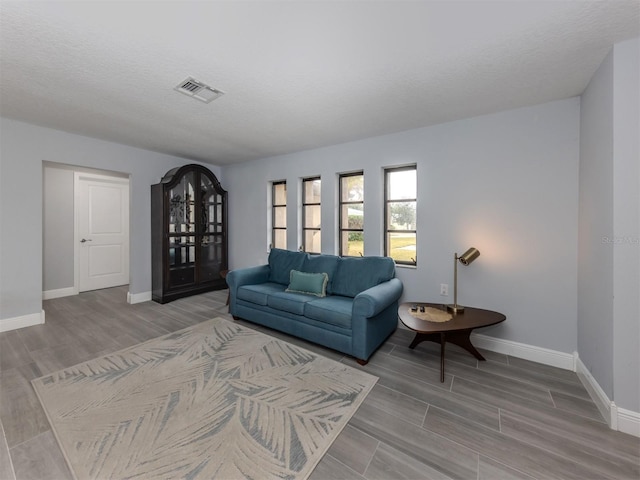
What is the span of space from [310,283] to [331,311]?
0.67m

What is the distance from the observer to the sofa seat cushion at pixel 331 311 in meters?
2.51

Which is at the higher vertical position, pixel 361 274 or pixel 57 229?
pixel 57 229

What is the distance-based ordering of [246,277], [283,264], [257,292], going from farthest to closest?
[283,264], [246,277], [257,292]

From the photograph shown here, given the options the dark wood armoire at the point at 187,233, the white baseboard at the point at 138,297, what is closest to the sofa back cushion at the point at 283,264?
the dark wood armoire at the point at 187,233

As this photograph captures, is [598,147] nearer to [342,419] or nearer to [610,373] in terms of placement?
[610,373]

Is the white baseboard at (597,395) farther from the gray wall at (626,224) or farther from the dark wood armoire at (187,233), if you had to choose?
the dark wood armoire at (187,233)

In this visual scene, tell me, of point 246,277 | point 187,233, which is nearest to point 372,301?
point 246,277

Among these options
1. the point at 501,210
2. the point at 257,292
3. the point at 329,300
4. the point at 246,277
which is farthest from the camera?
the point at 246,277

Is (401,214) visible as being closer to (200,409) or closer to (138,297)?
(200,409)

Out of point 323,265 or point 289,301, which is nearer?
point 289,301

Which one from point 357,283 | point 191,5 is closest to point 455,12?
point 191,5

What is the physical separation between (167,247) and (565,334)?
530 centimetres

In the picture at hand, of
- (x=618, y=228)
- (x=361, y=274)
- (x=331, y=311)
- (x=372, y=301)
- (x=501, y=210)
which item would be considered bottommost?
(x=331, y=311)

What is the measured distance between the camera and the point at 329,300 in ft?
9.50
